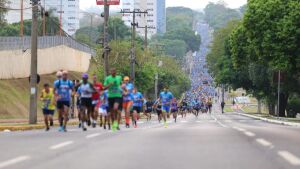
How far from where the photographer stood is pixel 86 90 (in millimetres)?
Answer: 22922

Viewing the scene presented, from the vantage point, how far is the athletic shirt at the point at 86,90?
899 inches

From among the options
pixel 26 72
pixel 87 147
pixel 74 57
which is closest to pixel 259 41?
pixel 26 72

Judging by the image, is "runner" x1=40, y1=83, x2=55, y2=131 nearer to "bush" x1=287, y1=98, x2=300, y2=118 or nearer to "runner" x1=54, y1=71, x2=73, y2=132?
"runner" x1=54, y1=71, x2=73, y2=132

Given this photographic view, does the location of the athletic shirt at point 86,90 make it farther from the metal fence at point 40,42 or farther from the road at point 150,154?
the metal fence at point 40,42

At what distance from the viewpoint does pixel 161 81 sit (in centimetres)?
12056

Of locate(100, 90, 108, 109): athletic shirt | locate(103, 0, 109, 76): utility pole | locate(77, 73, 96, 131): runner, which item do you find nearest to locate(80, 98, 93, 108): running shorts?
locate(77, 73, 96, 131): runner

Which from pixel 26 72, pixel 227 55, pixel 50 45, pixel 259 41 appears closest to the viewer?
pixel 259 41

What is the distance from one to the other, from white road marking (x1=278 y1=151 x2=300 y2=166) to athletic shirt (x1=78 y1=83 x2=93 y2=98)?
1076cm

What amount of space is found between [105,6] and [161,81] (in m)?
70.5

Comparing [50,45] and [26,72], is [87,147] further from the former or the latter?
[50,45]

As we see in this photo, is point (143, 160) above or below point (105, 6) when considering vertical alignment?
below

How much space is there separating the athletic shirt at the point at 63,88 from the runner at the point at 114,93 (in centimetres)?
120

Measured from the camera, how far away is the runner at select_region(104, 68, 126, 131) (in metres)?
22.7

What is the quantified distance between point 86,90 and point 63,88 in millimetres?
970
